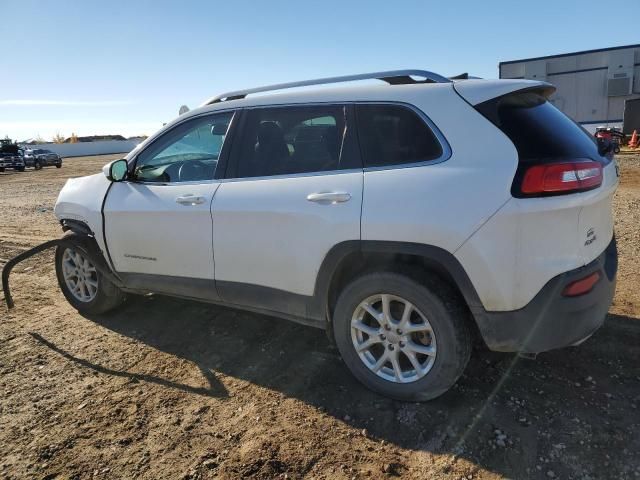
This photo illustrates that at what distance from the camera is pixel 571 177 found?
7.79 feet

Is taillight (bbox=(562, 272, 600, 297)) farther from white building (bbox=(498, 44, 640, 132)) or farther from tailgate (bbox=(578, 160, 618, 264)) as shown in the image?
white building (bbox=(498, 44, 640, 132))

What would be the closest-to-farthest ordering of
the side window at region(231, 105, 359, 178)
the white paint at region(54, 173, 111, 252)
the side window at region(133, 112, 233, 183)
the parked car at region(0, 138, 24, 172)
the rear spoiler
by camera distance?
1. the rear spoiler
2. the side window at region(231, 105, 359, 178)
3. the side window at region(133, 112, 233, 183)
4. the white paint at region(54, 173, 111, 252)
5. the parked car at region(0, 138, 24, 172)

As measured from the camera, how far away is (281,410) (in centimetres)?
288

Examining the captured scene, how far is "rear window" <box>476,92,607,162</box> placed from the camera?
95.5 inches

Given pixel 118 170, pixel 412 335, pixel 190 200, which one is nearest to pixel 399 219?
pixel 412 335

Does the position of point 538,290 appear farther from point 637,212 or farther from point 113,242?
point 637,212

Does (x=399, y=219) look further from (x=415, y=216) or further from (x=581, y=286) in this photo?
(x=581, y=286)

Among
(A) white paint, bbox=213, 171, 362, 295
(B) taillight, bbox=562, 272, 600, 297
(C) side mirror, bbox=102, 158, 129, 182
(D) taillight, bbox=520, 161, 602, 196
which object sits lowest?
(B) taillight, bbox=562, 272, 600, 297

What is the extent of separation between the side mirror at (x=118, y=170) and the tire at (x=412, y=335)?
2.12 metres

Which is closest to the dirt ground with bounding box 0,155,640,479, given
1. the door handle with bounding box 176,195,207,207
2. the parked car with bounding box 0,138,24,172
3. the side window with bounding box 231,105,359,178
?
the door handle with bounding box 176,195,207,207

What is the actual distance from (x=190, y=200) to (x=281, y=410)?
158 centimetres

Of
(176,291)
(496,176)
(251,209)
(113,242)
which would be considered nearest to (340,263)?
(251,209)

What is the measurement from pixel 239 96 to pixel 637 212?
6896 millimetres

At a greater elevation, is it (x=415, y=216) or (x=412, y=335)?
(x=415, y=216)
